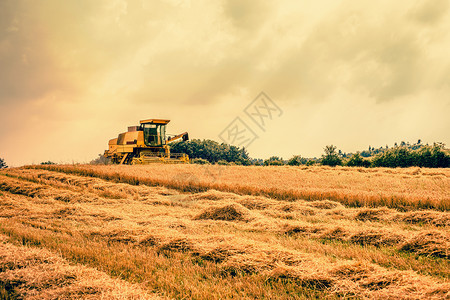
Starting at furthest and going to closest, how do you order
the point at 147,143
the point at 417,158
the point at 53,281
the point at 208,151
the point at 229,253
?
the point at 208,151
the point at 417,158
the point at 147,143
the point at 229,253
the point at 53,281

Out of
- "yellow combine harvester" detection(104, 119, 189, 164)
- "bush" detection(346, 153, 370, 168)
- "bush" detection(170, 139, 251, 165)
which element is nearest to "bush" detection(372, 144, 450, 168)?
"bush" detection(346, 153, 370, 168)

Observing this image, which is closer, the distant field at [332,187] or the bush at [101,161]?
the distant field at [332,187]

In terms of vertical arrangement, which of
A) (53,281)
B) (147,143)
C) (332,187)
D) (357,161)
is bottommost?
(53,281)

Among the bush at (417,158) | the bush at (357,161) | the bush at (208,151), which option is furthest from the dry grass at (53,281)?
the bush at (208,151)

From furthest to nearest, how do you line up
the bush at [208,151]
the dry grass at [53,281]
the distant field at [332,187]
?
the bush at [208,151], the distant field at [332,187], the dry grass at [53,281]

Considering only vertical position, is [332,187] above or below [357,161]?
below

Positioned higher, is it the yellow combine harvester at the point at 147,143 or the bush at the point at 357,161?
the yellow combine harvester at the point at 147,143

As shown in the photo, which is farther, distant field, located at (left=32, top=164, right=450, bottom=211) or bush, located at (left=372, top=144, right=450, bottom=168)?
bush, located at (left=372, top=144, right=450, bottom=168)

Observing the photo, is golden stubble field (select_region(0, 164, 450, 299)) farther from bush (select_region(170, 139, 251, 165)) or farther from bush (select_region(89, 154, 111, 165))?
bush (select_region(170, 139, 251, 165))

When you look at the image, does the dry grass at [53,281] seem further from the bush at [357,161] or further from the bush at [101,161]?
the bush at [357,161]

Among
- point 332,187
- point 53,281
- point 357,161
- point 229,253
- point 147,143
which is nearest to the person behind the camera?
point 53,281

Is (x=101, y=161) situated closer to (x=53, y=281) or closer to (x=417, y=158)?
(x=53, y=281)

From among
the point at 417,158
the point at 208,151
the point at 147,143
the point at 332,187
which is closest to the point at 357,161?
the point at 417,158

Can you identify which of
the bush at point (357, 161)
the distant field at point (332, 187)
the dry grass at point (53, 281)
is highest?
the bush at point (357, 161)
